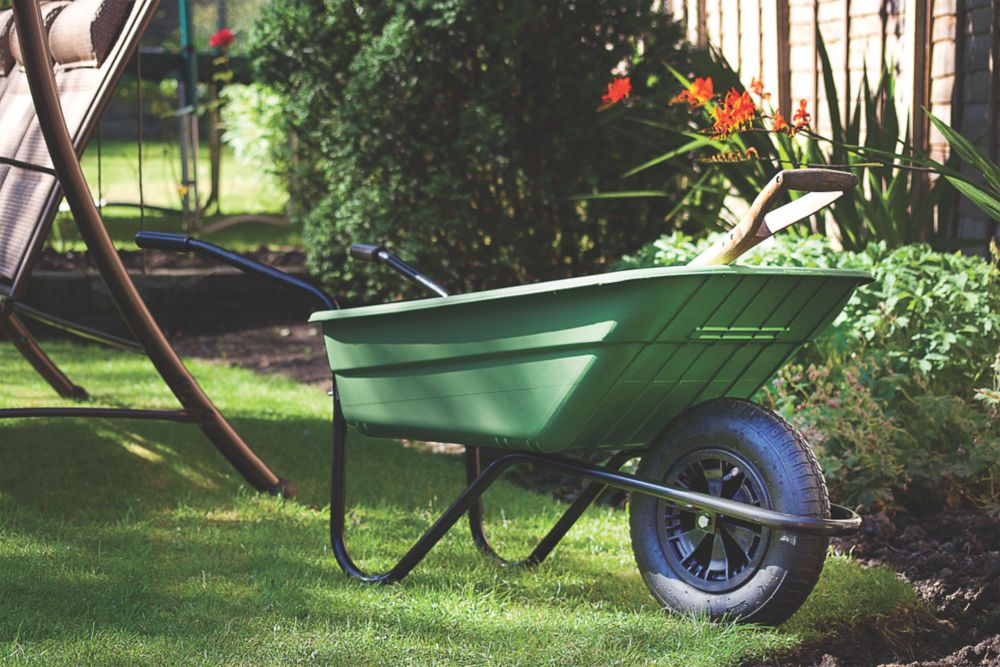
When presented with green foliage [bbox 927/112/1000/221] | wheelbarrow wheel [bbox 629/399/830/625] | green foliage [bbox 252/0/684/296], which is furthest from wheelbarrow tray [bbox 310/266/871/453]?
green foliage [bbox 252/0/684/296]

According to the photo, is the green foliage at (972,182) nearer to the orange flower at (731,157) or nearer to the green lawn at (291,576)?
the orange flower at (731,157)

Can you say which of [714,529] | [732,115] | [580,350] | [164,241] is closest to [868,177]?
[732,115]

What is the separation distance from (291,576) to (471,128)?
273 centimetres

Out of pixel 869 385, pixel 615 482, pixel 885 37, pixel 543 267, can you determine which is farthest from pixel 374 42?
pixel 615 482

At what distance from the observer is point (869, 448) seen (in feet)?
11.2

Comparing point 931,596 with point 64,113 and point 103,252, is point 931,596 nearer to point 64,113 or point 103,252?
point 103,252

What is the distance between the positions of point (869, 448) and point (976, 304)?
0.54 m

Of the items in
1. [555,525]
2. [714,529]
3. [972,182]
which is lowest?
[555,525]

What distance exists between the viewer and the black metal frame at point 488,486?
2.27 metres

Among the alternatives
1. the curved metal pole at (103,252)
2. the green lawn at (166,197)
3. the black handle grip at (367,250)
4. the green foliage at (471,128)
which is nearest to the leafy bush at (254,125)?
the green lawn at (166,197)

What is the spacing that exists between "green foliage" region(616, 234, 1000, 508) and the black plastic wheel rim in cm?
94

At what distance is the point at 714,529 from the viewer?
2.48 meters

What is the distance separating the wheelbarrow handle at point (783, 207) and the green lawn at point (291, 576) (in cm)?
79

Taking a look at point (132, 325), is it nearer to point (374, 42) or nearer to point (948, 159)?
point (374, 42)
